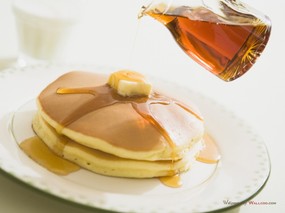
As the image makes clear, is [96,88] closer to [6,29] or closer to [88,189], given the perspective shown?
[88,189]

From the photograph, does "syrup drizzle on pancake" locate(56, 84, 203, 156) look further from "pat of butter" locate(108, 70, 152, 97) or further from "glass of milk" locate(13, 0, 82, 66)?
"glass of milk" locate(13, 0, 82, 66)

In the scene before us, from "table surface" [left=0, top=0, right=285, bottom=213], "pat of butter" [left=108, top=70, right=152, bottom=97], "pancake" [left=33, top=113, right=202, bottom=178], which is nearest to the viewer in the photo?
"pancake" [left=33, top=113, right=202, bottom=178]

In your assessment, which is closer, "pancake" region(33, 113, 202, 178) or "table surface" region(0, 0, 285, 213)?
"pancake" region(33, 113, 202, 178)

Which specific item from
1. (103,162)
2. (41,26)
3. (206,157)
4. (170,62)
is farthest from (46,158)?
(170,62)

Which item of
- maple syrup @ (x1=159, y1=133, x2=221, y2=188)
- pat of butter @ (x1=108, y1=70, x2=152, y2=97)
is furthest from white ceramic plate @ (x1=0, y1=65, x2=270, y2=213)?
pat of butter @ (x1=108, y1=70, x2=152, y2=97)

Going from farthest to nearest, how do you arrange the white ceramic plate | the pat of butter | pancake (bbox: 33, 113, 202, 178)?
the pat of butter < pancake (bbox: 33, 113, 202, 178) < the white ceramic plate

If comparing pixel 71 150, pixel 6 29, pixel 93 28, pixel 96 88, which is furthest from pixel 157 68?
pixel 71 150

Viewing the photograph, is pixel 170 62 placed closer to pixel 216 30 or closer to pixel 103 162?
pixel 216 30
